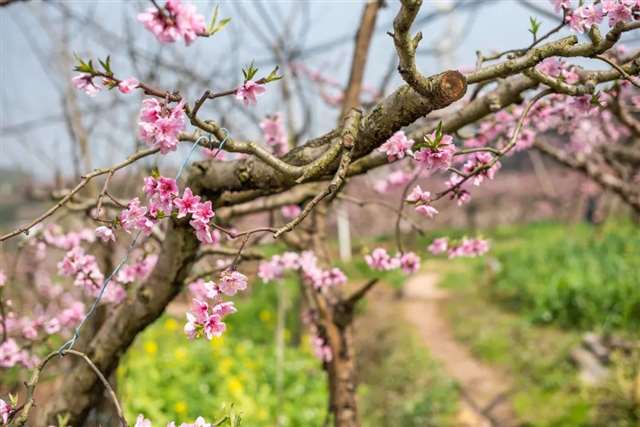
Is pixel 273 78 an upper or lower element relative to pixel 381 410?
lower

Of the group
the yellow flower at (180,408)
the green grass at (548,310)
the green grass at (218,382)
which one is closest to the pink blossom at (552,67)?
the green grass at (218,382)

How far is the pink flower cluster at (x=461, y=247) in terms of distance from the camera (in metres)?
2.46

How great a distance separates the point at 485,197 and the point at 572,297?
16.6 m

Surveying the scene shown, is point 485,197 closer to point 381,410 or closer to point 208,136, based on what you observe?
point 381,410

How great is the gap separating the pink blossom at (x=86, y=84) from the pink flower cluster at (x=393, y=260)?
147 centimetres

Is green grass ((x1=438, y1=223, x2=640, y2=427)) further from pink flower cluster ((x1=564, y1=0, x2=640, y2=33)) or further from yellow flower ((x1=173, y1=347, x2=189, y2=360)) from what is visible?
pink flower cluster ((x1=564, y1=0, x2=640, y2=33))

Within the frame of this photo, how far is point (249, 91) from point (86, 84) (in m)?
0.38

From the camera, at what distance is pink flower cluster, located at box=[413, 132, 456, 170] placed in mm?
1536

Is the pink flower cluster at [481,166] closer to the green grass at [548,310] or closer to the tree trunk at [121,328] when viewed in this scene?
the tree trunk at [121,328]

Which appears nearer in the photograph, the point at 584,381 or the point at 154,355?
the point at 584,381

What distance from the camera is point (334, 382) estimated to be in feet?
9.62

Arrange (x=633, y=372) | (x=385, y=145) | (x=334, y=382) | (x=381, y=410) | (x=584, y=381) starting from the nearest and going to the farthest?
(x=385, y=145), (x=334, y=382), (x=633, y=372), (x=584, y=381), (x=381, y=410)

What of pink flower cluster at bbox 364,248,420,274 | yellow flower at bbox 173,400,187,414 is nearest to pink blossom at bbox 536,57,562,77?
pink flower cluster at bbox 364,248,420,274

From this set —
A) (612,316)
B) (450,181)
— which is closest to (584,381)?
(612,316)
